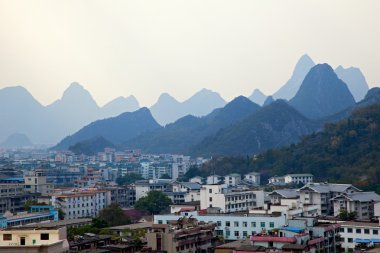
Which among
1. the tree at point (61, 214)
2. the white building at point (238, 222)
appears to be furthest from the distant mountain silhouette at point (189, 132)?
the white building at point (238, 222)

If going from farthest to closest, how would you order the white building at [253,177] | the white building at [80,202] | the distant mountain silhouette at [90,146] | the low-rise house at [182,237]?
1. the distant mountain silhouette at [90,146]
2. the white building at [253,177]
3. the white building at [80,202]
4. the low-rise house at [182,237]

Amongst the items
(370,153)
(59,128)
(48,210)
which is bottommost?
(48,210)

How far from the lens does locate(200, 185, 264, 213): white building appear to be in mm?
21172

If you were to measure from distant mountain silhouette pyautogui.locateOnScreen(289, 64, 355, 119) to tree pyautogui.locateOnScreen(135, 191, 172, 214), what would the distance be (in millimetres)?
50191

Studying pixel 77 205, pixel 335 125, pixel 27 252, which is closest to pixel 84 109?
pixel 335 125

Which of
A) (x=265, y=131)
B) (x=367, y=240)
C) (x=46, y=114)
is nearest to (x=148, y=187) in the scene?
(x=367, y=240)

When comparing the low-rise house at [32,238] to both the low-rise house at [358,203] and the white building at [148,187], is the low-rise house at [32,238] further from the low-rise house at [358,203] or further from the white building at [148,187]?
the white building at [148,187]

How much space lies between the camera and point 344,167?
3161 cm

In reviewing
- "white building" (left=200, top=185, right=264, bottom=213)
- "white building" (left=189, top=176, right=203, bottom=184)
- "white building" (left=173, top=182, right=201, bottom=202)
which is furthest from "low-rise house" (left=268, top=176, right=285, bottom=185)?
"white building" (left=200, top=185, right=264, bottom=213)

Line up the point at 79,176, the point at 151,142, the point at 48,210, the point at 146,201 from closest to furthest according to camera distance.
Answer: the point at 48,210
the point at 146,201
the point at 79,176
the point at 151,142

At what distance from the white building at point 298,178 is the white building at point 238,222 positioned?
44.6 ft

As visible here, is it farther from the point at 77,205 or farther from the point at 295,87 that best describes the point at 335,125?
the point at 295,87

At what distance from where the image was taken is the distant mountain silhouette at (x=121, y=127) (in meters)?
94.1

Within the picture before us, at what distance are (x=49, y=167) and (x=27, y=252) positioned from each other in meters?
40.1
